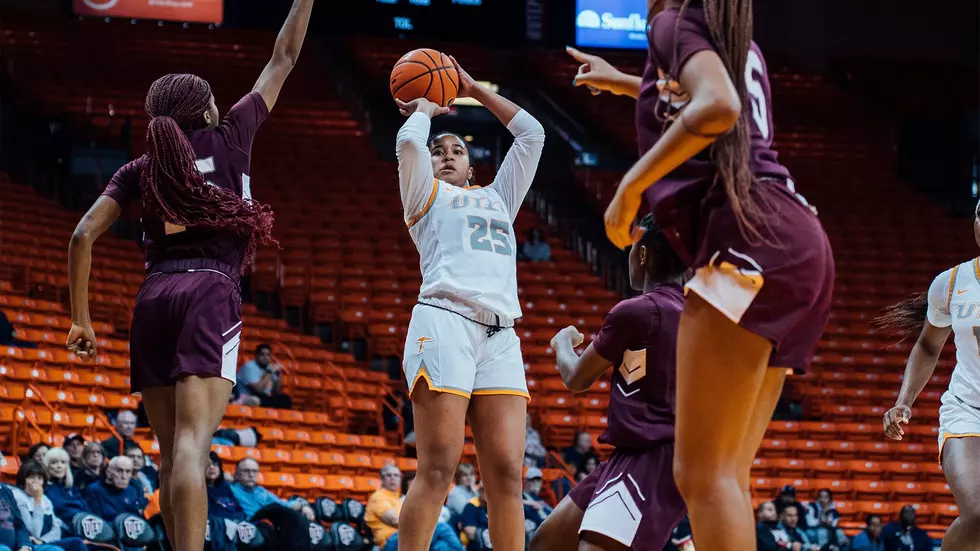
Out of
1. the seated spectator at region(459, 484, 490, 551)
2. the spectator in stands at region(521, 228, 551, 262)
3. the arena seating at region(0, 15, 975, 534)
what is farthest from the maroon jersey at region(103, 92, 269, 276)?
the spectator in stands at region(521, 228, 551, 262)

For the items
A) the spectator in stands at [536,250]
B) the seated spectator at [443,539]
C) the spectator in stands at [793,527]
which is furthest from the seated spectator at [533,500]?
the spectator in stands at [536,250]

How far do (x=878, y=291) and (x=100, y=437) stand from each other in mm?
11862

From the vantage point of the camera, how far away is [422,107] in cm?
504

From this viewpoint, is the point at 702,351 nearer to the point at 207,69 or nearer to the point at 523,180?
the point at 523,180

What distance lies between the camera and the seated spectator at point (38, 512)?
7.31m

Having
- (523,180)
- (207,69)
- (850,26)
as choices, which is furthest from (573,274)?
(523,180)

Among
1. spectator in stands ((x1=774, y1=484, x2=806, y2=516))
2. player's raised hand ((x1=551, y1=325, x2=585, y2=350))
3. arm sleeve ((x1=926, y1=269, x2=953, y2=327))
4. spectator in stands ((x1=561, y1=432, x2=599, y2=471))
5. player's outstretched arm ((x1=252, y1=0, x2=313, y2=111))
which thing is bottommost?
spectator in stands ((x1=774, y1=484, x2=806, y2=516))

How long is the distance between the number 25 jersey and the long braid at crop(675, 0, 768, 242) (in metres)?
1.88

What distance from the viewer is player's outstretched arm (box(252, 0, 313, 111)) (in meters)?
5.13

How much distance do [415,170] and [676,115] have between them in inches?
→ 78.1

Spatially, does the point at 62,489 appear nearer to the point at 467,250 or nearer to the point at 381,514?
the point at 381,514

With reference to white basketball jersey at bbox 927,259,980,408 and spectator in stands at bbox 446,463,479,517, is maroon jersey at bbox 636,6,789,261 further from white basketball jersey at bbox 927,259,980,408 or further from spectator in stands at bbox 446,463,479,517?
spectator in stands at bbox 446,463,479,517

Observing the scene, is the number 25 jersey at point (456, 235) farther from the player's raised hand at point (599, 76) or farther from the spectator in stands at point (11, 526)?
the spectator in stands at point (11, 526)

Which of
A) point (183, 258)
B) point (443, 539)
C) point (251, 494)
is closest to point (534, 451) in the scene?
point (443, 539)
